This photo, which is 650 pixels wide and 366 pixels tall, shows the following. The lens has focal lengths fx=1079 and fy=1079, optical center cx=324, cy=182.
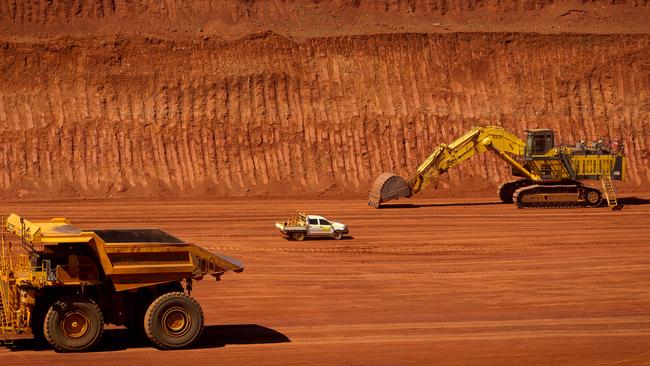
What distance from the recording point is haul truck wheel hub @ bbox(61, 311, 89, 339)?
1798cm

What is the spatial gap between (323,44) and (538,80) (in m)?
11.8

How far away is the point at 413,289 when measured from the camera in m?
25.8

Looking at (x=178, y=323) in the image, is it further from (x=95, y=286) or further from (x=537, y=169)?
(x=537, y=169)

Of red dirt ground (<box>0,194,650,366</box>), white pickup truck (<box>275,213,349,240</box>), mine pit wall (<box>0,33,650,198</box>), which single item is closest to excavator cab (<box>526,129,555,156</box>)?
red dirt ground (<box>0,194,650,366</box>)

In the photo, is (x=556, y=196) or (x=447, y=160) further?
(x=447, y=160)

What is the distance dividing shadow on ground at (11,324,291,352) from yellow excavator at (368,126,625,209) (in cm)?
2349

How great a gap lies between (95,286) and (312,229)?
1676cm

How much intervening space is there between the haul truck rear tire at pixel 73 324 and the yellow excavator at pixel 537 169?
2647 cm

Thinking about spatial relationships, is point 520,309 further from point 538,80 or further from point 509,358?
point 538,80

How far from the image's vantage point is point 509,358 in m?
18.6

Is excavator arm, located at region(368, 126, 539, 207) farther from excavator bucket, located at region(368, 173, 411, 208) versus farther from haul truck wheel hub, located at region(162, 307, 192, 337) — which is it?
haul truck wheel hub, located at region(162, 307, 192, 337)

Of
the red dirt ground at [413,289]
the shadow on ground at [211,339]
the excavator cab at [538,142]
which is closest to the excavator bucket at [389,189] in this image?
the red dirt ground at [413,289]

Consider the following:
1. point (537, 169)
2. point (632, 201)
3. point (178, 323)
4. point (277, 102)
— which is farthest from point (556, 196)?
point (178, 323)

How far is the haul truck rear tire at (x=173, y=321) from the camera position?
18.3 m
